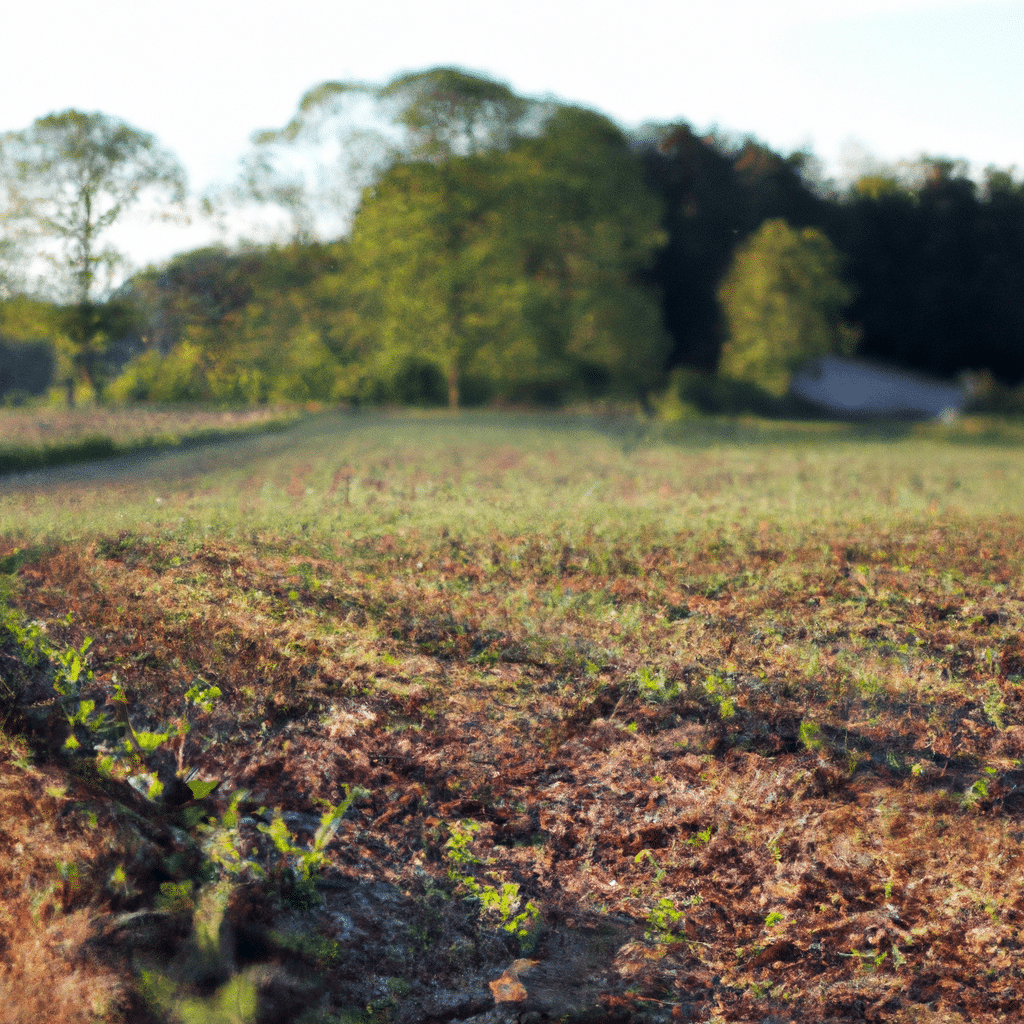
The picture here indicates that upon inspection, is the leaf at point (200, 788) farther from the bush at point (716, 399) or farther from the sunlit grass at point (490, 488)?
the bush at point (716, 399)

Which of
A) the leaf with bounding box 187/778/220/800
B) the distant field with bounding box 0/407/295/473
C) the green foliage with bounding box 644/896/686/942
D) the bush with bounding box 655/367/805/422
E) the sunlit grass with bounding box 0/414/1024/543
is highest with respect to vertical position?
the bush with bounding box 655/367/805/422

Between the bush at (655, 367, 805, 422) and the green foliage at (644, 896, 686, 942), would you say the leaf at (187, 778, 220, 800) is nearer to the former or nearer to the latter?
the green foliage at (644, 896, 686, 942)

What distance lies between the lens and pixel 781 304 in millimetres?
30281

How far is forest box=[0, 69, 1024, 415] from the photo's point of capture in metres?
7.81

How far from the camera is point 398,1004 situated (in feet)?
10.1

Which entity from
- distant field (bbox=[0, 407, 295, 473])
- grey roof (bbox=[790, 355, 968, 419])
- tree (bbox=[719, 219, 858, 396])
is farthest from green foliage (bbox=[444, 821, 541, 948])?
grey roof (bbox=[790, 355, 968, 419])

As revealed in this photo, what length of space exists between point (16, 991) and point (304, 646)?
200 centimetres

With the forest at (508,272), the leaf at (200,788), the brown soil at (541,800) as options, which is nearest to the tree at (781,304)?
the forest at (508,272)

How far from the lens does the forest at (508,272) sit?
7809 mm

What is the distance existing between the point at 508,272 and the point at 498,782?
22.4 metres

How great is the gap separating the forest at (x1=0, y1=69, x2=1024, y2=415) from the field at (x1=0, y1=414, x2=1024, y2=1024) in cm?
298

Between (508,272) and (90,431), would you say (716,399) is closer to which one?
(508,272)

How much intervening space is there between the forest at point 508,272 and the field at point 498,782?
298 centimetres

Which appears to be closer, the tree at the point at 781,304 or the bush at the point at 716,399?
the bush at the point at 716,399
